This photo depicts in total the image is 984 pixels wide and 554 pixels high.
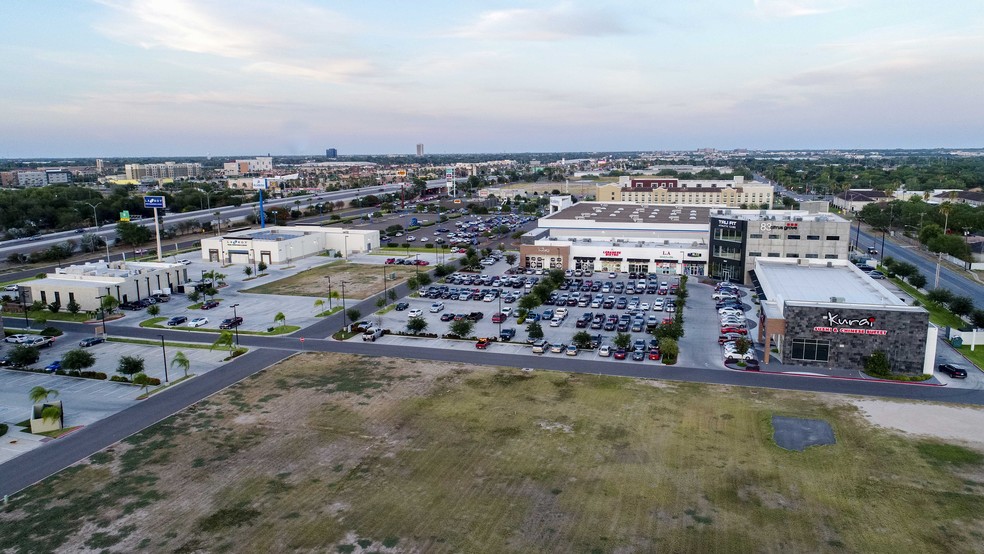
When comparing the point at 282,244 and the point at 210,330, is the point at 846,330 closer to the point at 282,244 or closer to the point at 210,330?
the point at 210,330

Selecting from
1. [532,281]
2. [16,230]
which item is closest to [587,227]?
[532,281]

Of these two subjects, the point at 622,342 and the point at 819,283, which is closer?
the point at 622,342

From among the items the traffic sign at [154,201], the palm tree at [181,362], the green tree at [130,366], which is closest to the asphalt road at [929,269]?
the palm tree at [181,362]

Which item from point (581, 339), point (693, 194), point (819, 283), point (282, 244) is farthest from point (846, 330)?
point (693, 194)

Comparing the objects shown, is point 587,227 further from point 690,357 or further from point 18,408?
point 18,408

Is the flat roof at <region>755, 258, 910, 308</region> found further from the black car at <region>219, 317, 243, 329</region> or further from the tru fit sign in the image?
the black car at <region>219, 317, 243, 329</region>
